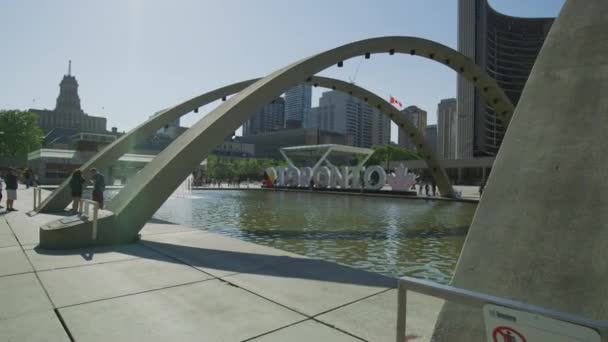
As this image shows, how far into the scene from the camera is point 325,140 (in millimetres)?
162000

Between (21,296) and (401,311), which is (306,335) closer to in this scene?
(401,311)

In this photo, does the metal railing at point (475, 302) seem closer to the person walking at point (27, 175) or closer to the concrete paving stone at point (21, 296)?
the concrete paving stone at point (21, 296)

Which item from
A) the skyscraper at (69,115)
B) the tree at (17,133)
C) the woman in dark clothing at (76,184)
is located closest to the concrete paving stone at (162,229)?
the woman in dark clothing at (76,184)

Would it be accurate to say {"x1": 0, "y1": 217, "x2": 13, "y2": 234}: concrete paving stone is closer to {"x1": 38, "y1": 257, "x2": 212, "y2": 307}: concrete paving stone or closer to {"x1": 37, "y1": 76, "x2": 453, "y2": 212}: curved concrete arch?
{"x1": 37, "y1": 76, "x2": 453, "y2": 212}: curved concrete arch

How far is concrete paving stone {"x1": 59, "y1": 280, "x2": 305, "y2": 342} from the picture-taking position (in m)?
3.71

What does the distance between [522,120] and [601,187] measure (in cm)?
100

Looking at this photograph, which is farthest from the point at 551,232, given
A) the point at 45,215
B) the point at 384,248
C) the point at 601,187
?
the point at 45,215

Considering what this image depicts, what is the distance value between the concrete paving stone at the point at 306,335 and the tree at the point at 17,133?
86.5m

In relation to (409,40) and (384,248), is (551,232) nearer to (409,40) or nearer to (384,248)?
(384,248)

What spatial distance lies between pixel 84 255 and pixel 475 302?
23.9ft

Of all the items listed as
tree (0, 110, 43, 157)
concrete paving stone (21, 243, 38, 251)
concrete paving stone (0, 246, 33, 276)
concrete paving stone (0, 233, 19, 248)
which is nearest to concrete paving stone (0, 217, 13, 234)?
concrete paving stone (0, 233, 19, 248)

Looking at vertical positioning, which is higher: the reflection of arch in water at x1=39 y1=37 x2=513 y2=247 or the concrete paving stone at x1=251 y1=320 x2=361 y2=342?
the reflection of arch in water at x1=39 y1=37 x2=513 y2=247

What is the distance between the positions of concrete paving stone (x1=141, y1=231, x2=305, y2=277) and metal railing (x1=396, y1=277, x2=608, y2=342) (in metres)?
3.91

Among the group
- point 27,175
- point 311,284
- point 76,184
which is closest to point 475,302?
point 311,284
